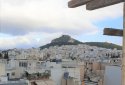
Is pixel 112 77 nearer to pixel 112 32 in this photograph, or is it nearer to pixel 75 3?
pixel 112 32

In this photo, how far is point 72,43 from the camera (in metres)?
81.1

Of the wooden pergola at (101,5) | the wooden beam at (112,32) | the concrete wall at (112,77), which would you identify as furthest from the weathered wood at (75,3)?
the concrete wall at (112,77)

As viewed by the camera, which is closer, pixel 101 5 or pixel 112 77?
pixel 101 5

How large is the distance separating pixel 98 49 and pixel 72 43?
5.81 m

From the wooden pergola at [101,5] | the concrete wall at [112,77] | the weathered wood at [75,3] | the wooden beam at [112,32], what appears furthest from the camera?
the concrete wall at [112,77]

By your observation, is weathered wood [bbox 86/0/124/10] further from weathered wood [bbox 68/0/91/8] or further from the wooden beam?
the wooden beam

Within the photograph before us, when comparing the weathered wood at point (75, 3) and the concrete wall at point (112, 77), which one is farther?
the concrete wall at point (112, 77)

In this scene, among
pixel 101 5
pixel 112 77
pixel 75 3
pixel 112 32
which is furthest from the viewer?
pixel 112 77

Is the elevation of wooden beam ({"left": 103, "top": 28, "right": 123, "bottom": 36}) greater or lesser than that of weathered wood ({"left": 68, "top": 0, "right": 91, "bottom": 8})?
lesser

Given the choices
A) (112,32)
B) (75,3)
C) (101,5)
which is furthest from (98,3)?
(112,32)

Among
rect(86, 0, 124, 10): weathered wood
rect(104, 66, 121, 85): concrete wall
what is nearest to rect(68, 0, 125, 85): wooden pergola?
rect(86, 0, 124, 10): weathered wood

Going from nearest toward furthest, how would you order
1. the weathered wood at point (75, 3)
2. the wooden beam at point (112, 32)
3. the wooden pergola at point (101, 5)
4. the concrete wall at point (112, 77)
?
the wooden pergola at point (101, 5)
the weathered wood at point (75, 3)
the wooden beam at point (112, 32)
the concrete wall at point (112, 77)

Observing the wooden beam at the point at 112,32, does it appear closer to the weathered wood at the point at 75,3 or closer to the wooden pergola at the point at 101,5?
the wooden pergola at the point at 101,5

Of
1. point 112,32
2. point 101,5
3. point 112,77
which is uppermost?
point 101,5
